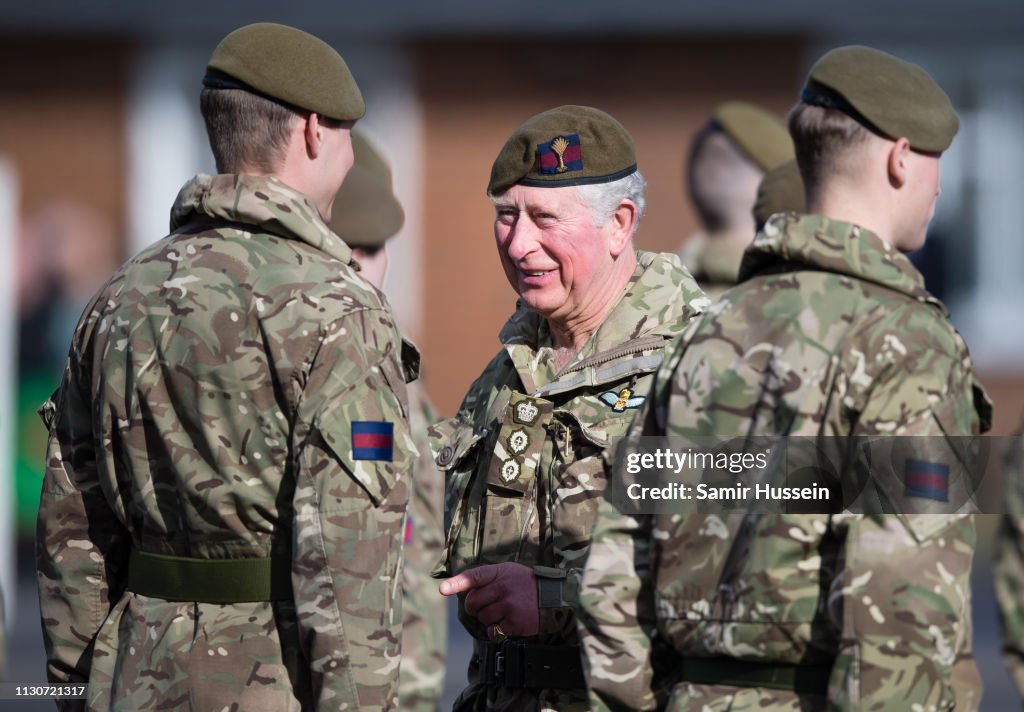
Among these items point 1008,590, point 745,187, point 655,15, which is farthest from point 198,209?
point 655,15

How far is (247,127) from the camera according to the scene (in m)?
3.64

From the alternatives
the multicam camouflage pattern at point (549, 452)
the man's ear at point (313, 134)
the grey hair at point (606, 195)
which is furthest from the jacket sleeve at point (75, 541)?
the grey hair at point (606, 195)

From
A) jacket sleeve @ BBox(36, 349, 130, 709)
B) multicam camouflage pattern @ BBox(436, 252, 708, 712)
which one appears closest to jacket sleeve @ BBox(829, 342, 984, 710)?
multicam camouflage pattern @ BBox(436, 252, 708, 712)

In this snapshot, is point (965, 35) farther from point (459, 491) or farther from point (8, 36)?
point (459, 491)

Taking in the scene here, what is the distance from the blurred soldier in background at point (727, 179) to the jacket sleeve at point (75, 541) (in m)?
3.39

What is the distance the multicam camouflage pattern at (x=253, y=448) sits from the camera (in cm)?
335

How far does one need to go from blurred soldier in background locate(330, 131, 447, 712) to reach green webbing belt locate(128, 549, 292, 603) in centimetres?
171

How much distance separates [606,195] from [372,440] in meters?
0.97

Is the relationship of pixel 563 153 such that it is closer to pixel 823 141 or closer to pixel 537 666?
pixel 823 141

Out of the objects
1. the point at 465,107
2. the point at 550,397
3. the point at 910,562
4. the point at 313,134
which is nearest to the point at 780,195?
the point at 550,397

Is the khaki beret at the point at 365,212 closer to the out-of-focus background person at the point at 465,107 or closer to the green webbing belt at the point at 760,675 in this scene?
the green webbing belt at the point at 760,675

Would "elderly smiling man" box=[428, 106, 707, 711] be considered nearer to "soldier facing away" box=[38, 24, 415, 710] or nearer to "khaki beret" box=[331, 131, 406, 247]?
"soldier facing away" box=[38, 24, 415, 710]

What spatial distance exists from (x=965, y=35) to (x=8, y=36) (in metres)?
7.71

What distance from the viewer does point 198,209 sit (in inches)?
142
